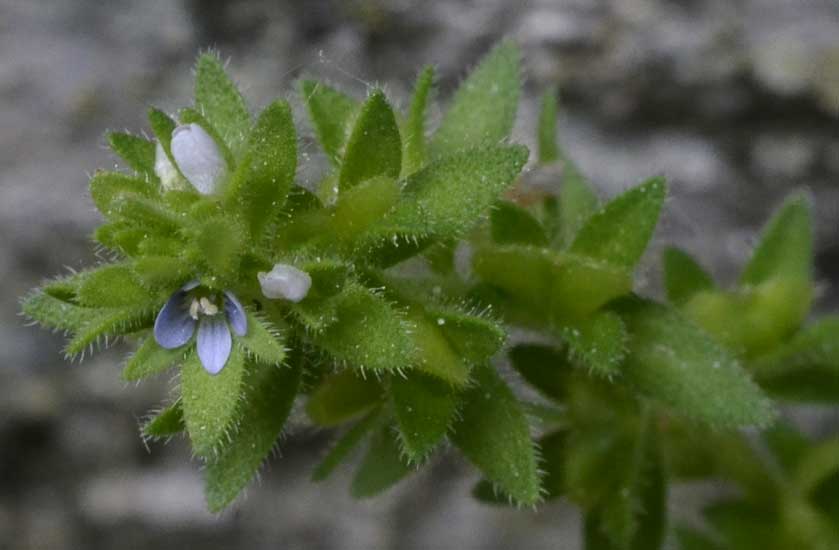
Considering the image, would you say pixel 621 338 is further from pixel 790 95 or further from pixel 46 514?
pixel 46 514

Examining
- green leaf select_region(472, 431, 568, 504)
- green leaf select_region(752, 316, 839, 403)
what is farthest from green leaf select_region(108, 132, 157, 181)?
green leaf select_region(752, 316, 839, 403)

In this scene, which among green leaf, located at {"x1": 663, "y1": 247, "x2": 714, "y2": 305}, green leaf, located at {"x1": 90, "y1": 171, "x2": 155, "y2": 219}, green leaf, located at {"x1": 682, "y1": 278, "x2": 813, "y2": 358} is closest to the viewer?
green leaf, located at {"x1": 90, "y1": 171, "x2": 155, "y2": 219}

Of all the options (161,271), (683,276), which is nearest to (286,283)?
(161,271)

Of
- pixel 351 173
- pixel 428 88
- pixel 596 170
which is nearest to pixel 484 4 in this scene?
pixel 596 170

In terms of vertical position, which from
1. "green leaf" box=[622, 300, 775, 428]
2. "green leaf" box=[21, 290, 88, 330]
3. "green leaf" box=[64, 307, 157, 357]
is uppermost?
"green leaf" box=[64, 307, 157, 357]

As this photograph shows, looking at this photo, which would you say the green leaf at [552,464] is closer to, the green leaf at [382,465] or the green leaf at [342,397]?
the green leaf at [382,465]

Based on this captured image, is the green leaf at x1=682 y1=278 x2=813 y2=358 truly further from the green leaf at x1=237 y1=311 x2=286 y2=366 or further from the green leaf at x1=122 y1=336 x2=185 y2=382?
the green leaf at x1=122 y1=336 x2=185 y2=382
